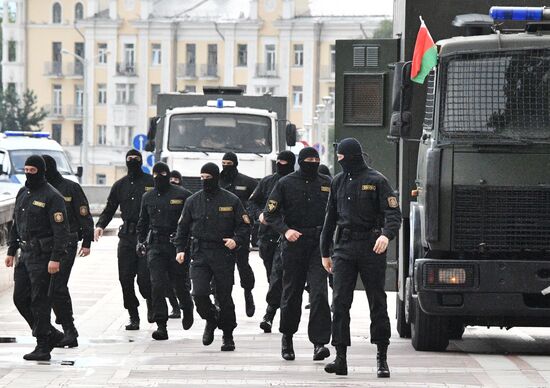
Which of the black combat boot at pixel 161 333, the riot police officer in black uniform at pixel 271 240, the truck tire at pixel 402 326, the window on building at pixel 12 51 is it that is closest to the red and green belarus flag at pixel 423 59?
the truck tire at pixel 402 326

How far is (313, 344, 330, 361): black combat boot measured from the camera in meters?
15.8

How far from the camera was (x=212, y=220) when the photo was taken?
17.2 metres

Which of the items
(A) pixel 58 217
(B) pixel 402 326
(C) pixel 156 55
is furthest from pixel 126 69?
(A) pixel 58 217

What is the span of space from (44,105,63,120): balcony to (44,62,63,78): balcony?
7.43ft

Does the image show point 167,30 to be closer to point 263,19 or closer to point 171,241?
point 263,19

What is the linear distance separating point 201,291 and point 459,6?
11.4 ft

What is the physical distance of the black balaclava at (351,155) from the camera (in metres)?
14.7

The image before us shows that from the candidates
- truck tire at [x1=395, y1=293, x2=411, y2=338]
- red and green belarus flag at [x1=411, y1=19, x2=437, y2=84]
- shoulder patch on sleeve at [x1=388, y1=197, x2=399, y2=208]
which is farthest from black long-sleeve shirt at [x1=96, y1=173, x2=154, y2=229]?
shoulder patch on sleeve at [x1=388, y1=197, x2=399, y2=208]

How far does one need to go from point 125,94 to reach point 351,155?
383 feet

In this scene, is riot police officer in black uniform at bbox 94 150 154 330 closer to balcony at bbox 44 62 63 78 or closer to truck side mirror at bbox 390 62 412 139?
truck side mirror at bbox 390 62 412 139

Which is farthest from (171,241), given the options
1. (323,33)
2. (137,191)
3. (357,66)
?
(323,33)

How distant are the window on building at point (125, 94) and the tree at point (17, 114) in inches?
251

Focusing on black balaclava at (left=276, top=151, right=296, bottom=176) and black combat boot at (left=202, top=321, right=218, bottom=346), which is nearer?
black combat boot at (left=202, top=321, right=218, bottom=346)

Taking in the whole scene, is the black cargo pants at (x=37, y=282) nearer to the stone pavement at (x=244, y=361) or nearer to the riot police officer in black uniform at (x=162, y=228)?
the stone pavement at (x=244, y=361)
